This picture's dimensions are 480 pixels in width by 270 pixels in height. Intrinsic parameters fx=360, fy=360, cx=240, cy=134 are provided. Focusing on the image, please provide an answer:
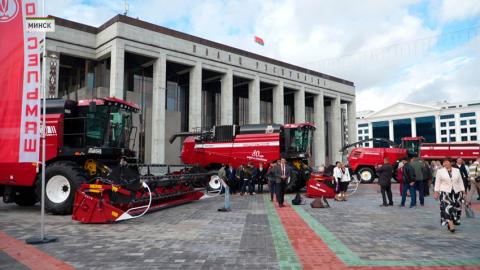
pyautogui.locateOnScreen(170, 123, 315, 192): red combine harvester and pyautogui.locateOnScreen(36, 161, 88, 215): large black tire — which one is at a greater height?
pyautogui.locateOnScreen(170, 123, 315, 192): red combine harvester

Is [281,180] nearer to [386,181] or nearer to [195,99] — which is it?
[386,181]

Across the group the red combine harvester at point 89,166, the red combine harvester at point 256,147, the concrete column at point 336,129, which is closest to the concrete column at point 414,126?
the concrete column at point 336,129

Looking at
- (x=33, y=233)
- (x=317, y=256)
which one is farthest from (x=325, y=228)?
(x=33, y=233)

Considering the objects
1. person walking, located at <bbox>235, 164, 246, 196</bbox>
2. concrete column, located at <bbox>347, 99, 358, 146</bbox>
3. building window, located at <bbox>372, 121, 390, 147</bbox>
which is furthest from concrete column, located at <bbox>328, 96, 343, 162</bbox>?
building window, located at <bbox>372, 121, 390, 147</bbox>

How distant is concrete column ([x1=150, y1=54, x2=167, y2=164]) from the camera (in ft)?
114

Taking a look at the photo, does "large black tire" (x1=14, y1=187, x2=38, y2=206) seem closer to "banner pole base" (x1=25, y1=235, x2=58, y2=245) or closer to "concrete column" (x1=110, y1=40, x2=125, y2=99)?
"banner pole base" (x1=25, y1=235, x2=58, y2=245)

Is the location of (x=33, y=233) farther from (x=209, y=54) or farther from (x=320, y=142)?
(x=320, y=142)

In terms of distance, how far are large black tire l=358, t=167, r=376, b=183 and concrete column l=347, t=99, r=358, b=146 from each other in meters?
35.6

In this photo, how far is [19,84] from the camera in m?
7.13

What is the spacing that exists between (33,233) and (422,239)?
8.07m

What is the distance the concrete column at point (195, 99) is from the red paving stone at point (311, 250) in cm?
2952

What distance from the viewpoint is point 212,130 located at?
20984 millimetres

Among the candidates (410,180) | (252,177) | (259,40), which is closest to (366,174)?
(252,177)

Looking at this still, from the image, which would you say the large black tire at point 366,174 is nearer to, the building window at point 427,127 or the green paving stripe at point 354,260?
the green paving stripe at point 354,260
